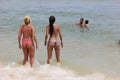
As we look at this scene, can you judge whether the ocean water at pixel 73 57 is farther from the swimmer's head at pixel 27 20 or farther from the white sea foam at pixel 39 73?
the swimmer's head at pixel 27 20

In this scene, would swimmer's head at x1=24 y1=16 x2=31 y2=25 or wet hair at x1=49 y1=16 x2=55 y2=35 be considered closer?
swimmer's head at x1=24 y1=16 x2=31 y2=25

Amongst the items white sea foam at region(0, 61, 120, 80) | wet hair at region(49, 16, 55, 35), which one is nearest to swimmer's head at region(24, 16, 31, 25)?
wet hair at region(49, 16, 55, 35)

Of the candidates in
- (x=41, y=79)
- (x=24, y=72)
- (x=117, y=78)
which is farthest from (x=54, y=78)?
(x=117, y=78)

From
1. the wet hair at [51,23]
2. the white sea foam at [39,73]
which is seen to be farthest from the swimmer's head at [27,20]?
the white sea foam at [39,73]

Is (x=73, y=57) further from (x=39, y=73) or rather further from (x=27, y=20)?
(x=27, y=20)

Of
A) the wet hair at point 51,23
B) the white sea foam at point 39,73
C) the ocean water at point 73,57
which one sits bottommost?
the ocean water at point 73,57

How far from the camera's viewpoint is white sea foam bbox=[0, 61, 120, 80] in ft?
25.9

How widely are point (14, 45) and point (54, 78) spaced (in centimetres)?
429

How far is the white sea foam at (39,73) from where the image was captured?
310 inches

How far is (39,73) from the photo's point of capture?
823 cm

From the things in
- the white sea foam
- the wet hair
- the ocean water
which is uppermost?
the wet hair

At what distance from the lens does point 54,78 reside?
7836mm

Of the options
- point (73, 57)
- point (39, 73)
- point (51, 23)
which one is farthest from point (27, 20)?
point (73, 57)

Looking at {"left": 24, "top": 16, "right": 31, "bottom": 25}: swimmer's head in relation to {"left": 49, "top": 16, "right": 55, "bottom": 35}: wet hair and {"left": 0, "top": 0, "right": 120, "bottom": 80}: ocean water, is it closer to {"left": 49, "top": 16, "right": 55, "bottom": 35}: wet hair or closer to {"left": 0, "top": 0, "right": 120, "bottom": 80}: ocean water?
{"left": 49, "top": 16, "right": 55, "bottom": 35}: wet hair
